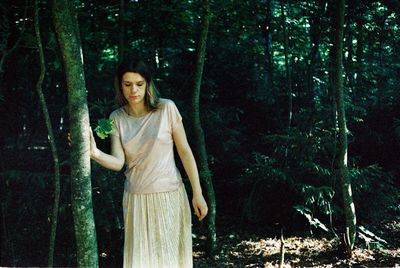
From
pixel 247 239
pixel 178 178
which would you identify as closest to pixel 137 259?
pixel 178 178

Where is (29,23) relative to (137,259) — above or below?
above

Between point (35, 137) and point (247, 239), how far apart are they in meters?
3.89

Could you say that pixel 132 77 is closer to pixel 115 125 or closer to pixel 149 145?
pixel 115 125

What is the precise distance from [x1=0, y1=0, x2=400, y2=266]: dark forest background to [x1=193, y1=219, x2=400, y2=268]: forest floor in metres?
0.24

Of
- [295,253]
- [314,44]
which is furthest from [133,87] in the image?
[314,44]

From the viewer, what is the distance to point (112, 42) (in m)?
7.54

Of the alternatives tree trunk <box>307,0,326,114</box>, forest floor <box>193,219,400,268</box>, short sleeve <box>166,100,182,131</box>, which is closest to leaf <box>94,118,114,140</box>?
short sleeve <box>166,100,182,131</box>

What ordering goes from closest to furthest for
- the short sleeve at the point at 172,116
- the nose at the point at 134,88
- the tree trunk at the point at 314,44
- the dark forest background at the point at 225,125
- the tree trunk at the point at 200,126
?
the nose at the point at 134,88
the short sleeve at the point at 172,116
the tree trunk at the point at 200,126
the dark forest background at the point at 225,125
the tree trunk at the point at 314,44

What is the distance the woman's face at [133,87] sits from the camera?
281 cm

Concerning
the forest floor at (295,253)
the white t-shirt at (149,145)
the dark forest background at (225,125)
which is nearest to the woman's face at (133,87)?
the white t-shirt at (149,145)

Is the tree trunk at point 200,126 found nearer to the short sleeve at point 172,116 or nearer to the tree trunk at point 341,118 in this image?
the tree trunk at point 341,118

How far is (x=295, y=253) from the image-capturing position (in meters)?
5.78

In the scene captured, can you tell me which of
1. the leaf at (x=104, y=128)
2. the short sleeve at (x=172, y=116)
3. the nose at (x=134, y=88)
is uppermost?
the nose at (x=134, y=88)

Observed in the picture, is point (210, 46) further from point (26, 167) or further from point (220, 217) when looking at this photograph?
point (26, 167)
